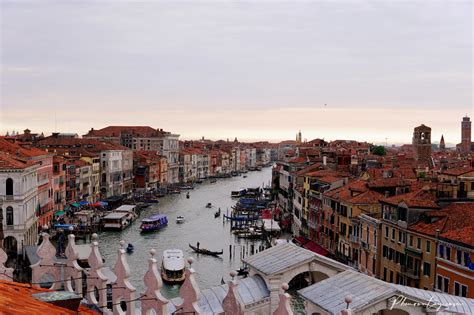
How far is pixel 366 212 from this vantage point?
20.2 meters

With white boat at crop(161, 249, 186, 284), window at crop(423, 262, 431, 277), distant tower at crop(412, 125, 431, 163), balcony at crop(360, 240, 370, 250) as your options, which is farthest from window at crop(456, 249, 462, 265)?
distant tower at crop(412, 125, 431, 163)

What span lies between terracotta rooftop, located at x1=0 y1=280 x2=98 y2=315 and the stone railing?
36 cm

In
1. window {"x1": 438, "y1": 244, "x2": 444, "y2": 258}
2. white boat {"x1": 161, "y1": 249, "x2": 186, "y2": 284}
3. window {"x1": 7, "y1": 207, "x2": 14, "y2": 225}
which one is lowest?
white boat {"x1": 161, "y1": 249, "x2": 186, "y2": 284}

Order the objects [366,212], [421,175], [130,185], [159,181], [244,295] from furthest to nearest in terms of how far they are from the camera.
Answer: [159,181] → [130,185] → [421,175] → [366,212] → [244,295]

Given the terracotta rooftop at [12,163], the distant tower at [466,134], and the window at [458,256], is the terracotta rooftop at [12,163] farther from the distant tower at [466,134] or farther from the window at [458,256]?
the distant tower at [466,134]

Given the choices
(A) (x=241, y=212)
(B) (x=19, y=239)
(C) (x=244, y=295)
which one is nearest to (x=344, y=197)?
(B) (x=19, y=239)

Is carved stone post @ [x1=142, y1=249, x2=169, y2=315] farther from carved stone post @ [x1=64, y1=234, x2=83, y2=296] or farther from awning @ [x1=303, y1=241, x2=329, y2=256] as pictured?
awning @ [x1=303, y1=241, x2=329, y2=256]

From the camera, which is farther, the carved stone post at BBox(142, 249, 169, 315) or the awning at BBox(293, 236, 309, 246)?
the awning at BBox(293, 236, 309, 246)

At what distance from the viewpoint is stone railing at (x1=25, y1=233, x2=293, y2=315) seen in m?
3.60

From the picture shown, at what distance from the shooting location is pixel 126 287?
170 inches

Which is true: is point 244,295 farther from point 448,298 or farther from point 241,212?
point 241,212

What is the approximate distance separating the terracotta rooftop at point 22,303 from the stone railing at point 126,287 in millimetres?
364

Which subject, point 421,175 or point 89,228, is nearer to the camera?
point 421,175

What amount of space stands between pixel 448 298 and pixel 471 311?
32cm
